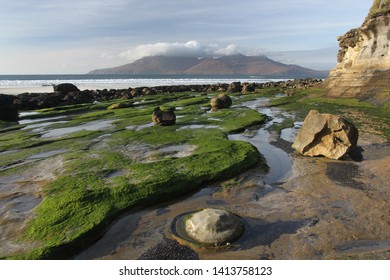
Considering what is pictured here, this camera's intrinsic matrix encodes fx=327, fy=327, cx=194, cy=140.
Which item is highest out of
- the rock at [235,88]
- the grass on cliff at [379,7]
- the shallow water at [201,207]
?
the grass on cliff at [379,7]

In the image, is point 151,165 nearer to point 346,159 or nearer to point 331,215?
point 331,215

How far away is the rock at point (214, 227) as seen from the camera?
752 centimetres

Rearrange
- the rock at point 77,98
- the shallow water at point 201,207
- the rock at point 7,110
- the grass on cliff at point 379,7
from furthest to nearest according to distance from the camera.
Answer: the rock at point 77,98, the rock at point 7,110, the grass on cliff at point 379,7, the shallow water at point 201,207

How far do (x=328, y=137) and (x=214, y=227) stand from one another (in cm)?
877

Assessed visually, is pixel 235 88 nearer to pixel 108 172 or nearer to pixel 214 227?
pixel 108 172

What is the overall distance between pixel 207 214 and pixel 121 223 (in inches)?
95.4

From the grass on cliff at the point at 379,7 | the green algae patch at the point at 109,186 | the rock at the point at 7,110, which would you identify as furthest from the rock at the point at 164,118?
the grass on cliff at the point at 379,7

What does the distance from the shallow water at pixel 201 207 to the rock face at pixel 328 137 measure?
2.61 metres

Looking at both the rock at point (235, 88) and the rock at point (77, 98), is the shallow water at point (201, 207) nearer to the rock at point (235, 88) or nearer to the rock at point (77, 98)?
the rock at point (77, 98)

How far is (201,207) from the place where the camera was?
961 cm

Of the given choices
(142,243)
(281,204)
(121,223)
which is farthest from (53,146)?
(281,204)
